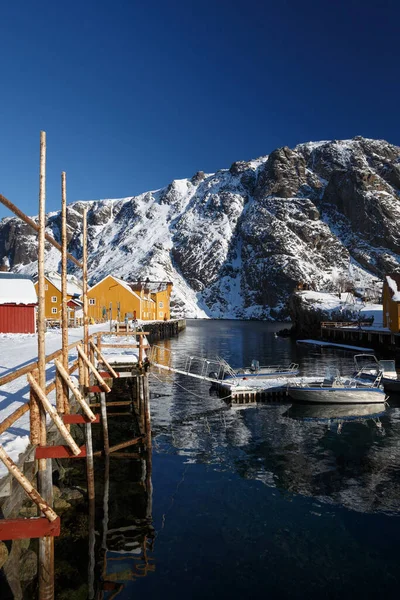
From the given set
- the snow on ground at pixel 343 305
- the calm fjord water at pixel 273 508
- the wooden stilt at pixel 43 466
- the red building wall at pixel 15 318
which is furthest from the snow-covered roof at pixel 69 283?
the wooden stilt at pixel 43 466

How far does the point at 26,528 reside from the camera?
5.68m

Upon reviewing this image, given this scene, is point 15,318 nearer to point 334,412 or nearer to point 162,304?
point 334,412

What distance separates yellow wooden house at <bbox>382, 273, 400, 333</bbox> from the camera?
57.3 m

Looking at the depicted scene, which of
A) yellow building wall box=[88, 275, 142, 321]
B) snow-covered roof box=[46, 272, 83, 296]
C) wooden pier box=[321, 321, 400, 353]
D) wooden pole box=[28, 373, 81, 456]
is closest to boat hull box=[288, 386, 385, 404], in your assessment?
wooden pole box=[28, 373, 81, 456]

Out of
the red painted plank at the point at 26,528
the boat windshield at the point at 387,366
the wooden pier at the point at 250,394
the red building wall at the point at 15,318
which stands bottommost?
the wooden pier at the point at 250,394

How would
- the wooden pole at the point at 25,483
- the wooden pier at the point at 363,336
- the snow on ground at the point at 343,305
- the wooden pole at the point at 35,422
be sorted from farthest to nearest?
the snow on ground at the point at 343,305
the wooden pier at the point at 363,336
the wooden pole at the point at 35,422
the wooden pole at the point at 25,483

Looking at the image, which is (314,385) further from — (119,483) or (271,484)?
(119,483)

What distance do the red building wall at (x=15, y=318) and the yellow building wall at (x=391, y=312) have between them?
154 ft

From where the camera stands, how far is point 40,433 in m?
7.15

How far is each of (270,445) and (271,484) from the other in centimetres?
451

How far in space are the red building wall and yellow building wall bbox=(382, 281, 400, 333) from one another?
46818 millimetres

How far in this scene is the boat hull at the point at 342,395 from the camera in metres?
26.0

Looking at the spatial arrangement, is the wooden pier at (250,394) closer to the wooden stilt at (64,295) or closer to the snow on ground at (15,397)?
the snow on ground at (15,397)

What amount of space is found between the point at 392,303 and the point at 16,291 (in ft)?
163
